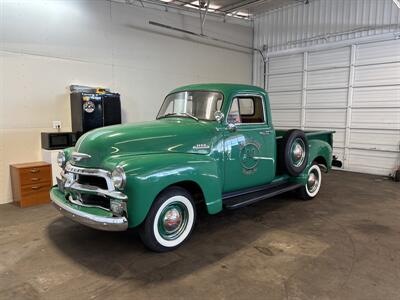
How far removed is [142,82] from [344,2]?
5.47 m

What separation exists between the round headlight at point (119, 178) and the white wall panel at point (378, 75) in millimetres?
6920

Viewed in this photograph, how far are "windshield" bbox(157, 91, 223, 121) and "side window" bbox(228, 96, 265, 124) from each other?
320 mm

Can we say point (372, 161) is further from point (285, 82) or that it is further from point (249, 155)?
point (249, 155)

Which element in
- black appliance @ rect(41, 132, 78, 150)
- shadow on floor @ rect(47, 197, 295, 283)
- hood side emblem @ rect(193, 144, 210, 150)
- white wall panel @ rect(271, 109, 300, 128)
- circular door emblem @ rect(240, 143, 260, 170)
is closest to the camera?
shadow on floor @ rect(47, 197, 295, 283)

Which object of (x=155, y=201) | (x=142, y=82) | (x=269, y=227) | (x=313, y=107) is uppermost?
(x=142, y=82)

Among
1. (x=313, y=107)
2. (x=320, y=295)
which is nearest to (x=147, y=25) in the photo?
(x=313, y=107)

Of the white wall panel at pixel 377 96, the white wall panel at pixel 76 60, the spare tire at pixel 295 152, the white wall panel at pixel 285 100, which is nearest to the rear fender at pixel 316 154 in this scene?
the spare tire at pixel 295 152

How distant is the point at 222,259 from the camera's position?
279cm

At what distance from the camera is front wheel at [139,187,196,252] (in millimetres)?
2719

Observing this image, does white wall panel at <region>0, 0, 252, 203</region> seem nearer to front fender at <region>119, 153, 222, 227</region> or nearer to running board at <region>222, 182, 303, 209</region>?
front fender at <region>119, 153, 222, 227</region>

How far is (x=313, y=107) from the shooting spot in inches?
322

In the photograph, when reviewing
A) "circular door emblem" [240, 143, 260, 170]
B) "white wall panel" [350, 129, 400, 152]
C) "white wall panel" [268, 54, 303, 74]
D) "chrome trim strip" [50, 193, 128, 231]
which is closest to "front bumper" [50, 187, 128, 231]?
"chrome trim strip" [50, 193, 128, 231]

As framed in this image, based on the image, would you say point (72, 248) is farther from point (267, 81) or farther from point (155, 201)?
point (267, 81)

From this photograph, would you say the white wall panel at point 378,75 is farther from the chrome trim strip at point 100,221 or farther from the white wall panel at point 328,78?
the chrome trim strip at point 100,221
